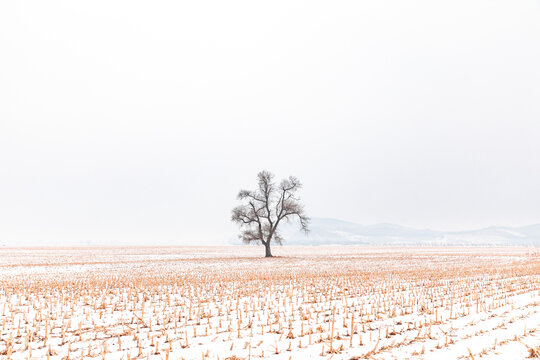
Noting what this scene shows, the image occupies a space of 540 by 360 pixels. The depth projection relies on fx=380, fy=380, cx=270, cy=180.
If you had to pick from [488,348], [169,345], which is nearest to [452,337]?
[488,348]

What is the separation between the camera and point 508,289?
18.2 m

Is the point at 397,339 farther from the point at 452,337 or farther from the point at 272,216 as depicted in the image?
the point at 272,216

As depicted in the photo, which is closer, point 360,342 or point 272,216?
point 360,342

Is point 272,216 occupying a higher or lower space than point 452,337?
higher

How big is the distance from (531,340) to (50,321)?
13.5 meters

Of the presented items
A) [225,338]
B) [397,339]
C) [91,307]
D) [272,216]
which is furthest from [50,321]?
[272,216]

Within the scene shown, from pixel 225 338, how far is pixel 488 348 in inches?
240

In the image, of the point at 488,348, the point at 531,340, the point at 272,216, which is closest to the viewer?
the point at 488,348

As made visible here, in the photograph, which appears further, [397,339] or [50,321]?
[50,321]

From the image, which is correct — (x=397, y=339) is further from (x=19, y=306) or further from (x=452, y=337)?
(x=19, y=306)

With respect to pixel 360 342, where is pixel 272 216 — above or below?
above

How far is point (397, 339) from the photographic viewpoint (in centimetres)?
935

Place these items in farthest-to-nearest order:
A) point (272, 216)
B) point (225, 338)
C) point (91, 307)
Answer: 1. point (272, 216)
2. point (91, 307)
3. point (225, 338)

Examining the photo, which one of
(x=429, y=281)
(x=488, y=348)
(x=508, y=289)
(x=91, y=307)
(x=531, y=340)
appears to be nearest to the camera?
(x=488, y=348)
